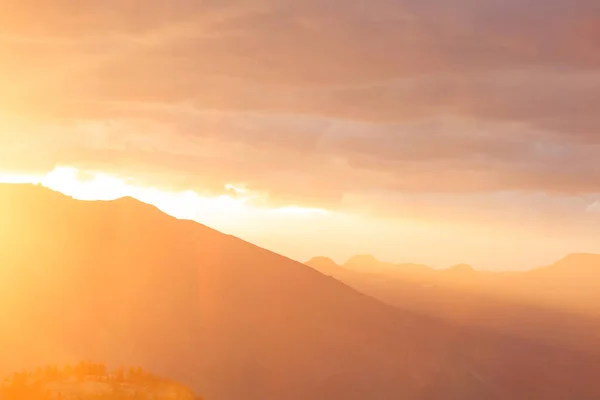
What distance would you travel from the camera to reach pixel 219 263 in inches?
4619

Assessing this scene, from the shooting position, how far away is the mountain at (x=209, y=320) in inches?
3179

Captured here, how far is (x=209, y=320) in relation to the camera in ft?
315

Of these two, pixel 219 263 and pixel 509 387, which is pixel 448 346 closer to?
pixel 509 387

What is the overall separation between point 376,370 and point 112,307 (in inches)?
1571

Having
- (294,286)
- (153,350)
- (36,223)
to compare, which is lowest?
(153,350)

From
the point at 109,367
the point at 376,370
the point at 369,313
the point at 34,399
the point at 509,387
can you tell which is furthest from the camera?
the point at 369,313

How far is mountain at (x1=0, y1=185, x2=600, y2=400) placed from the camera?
80750mm

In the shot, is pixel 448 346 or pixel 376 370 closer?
pixel 376 370

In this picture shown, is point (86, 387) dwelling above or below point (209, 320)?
below

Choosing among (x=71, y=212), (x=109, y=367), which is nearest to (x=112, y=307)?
(x=109, y=367)

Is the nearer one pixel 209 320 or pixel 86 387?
pixel 86 387

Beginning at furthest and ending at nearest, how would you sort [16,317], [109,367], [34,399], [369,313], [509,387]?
[369,313], [509,387], [16,317], [109,367], [34,399]

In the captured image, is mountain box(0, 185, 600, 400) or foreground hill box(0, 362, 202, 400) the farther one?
mountain box(0, 185, 600, 400)

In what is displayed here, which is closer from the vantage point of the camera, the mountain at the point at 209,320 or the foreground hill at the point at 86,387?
the foreground hill at the point at 86,387
